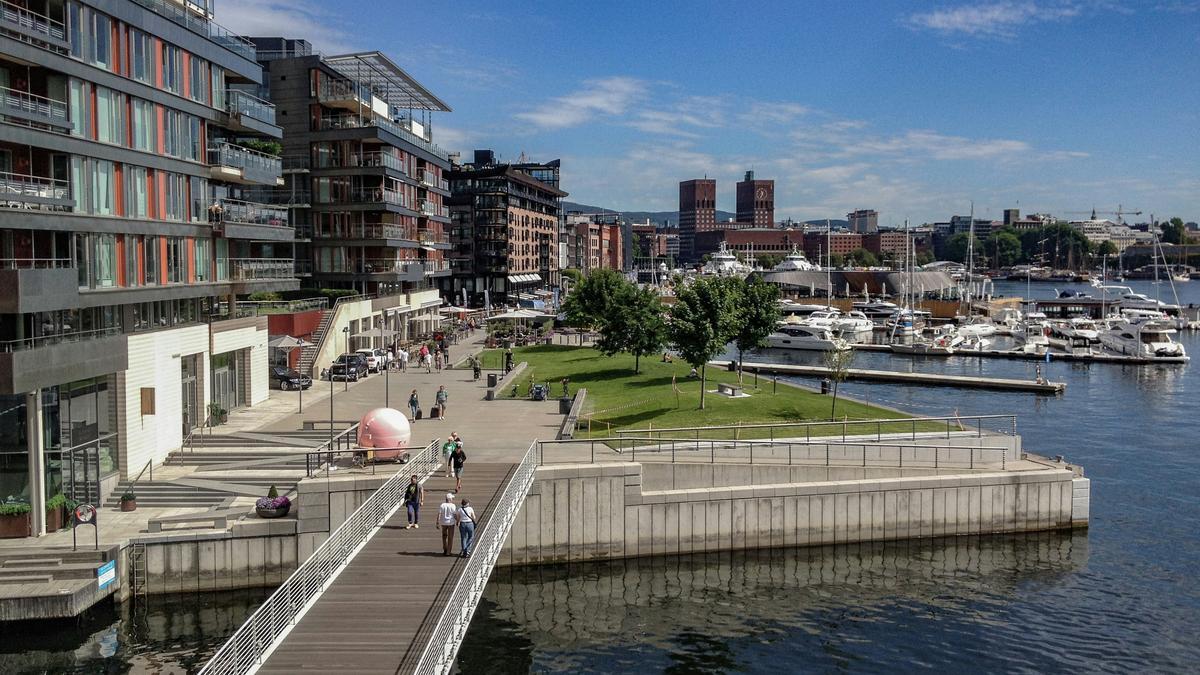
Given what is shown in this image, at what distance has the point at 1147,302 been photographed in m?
158

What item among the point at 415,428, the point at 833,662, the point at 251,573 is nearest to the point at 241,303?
the point at 415,428

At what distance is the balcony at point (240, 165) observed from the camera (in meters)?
44.2

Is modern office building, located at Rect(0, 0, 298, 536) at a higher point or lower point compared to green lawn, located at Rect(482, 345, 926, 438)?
higher

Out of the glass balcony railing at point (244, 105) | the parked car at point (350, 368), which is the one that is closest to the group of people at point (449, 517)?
the glass balcony railing at point (244, 105)

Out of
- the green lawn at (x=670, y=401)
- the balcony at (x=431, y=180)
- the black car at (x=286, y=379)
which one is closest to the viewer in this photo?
the green lawn at (x=670, y=401)

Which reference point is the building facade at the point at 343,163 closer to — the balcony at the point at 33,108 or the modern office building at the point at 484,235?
the balcony at the point at 33,108

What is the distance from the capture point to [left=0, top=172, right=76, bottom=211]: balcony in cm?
3012

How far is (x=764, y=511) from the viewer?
3516cm

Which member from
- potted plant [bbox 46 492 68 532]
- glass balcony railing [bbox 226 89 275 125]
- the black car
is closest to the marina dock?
the black car

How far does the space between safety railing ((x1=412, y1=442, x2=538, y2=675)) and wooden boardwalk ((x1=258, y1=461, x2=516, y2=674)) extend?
41 cm

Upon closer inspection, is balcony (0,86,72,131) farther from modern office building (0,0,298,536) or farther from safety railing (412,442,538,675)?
safety railing (412,442,538,675)

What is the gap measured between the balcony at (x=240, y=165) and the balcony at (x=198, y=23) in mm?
4512

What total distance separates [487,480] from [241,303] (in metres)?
27.8

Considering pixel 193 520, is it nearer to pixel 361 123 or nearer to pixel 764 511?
pixel 764 511
